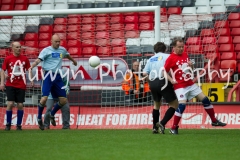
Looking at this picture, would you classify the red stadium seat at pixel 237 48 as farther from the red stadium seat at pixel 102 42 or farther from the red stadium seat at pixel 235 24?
the red stadium seat at pixel 102 42

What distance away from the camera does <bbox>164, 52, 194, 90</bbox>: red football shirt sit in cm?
966

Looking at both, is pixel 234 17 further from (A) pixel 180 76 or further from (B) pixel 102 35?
(A) pixel 180 76

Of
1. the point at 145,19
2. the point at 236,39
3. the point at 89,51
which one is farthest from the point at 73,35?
the point at 236,39

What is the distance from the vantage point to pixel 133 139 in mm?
8680

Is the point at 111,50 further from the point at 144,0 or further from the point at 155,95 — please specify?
the point at 144,0

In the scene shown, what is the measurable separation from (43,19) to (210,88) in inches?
187

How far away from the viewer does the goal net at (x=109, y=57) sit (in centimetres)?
1276

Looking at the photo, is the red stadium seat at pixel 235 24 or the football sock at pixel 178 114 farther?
the red stadium seat at pixel 235 24

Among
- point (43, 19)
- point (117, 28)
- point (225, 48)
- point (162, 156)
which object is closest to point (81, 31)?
point (117, 28)

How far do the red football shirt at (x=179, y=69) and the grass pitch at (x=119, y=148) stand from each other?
111 centimetres

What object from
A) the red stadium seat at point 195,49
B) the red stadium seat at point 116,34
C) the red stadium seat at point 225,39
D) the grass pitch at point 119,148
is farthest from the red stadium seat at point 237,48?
the grass pitch at point 119,148

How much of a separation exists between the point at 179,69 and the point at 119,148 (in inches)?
109

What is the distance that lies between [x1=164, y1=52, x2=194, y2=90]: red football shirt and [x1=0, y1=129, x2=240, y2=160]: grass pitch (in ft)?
3.63

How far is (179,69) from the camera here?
9.67 metres
